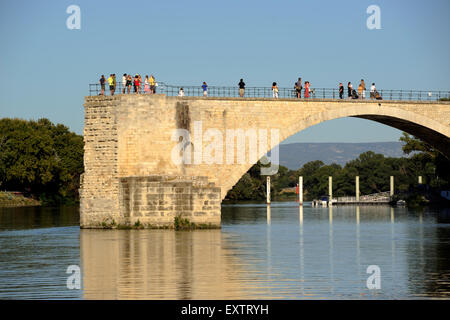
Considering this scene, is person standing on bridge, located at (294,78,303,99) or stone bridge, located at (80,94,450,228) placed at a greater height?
person standing on bridge, located at (294,78,303,99)

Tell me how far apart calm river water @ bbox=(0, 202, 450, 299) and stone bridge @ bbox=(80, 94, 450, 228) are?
1.29 meters

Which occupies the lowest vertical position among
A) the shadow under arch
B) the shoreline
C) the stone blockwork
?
the shoreline

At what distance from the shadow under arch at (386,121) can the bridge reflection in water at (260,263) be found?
5326mm

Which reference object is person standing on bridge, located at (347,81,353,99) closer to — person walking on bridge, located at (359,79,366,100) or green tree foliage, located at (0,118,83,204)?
person walking on bridge, located at (359,79,366,100)

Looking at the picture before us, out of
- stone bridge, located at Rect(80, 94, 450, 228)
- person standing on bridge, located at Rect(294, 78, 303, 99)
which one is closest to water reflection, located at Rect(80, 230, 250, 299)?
stone bridge, located at Rect(80, 94, 450, 228)

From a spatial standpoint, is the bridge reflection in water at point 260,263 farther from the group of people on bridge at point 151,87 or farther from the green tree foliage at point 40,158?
the green tree foliage at point 40,158

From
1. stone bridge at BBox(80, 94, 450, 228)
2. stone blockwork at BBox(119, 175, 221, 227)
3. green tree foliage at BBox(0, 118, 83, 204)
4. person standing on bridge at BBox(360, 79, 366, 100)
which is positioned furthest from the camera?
green tree foliage at BBox(0, 118, 83, 204)

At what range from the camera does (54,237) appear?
30.8m

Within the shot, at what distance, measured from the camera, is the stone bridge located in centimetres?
3247

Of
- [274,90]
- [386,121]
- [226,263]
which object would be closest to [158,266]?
[226,263]

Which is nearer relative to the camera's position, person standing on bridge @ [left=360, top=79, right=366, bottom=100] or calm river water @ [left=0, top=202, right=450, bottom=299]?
calm river water @ [left=0, top=202, right=450, bottom=299]

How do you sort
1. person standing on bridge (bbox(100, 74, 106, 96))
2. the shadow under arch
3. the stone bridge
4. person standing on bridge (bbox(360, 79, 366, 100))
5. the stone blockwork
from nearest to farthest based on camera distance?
1. the stone blockwork
2. the stone bridge
3. person standing on bridge (bbox(100, 74, 106, 96))
4. the shadow under arch
5. person standing on bridge (bbox(360, 79, 366, 100))
